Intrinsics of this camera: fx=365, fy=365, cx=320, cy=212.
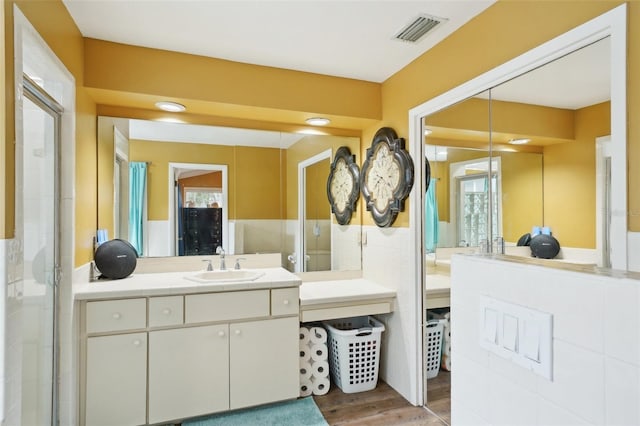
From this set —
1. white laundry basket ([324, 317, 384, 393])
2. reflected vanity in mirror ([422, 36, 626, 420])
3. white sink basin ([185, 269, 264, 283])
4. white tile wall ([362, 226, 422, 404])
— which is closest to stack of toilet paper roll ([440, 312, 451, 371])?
reflected vanity in mirror ([422, 36, 626, 420])

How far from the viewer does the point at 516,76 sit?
5.86 ft

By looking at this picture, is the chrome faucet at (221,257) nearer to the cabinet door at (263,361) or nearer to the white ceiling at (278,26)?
the cabinet door at (263,361)

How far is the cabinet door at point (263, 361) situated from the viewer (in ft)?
7.76

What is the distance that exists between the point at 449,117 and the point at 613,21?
985mm

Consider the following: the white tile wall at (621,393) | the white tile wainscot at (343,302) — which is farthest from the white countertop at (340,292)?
the white tile wall at (621,393)

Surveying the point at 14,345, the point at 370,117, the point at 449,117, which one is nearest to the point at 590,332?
the point at 14,345

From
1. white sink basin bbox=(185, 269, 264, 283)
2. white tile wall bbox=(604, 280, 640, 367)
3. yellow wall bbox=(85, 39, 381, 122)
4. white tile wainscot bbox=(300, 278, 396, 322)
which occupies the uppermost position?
yellow wall bbox=(85, 39, 381, 122)

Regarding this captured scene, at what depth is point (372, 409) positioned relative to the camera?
2504 mm

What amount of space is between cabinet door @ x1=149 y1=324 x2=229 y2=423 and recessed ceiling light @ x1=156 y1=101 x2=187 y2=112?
153 centimetres

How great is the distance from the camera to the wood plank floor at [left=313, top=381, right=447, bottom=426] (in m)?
2.36

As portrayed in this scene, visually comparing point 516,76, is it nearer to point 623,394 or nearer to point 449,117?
point 449,117

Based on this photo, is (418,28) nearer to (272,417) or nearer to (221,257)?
(221,257)

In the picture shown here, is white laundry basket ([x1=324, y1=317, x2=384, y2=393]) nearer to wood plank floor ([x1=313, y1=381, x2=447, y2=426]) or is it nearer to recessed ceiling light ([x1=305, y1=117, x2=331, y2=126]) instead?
wood plank floor ([x1=313, y1=381, x2=447, y2=426])

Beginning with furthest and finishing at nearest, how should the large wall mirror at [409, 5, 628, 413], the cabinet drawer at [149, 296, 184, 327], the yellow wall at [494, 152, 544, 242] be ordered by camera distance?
1. the cabinet drawer at [149, 296, 184, 327]
2. the yellow wall at [494, 152, 544, 242]
3. the large wall mirror at [409, 5, 628, 413]
